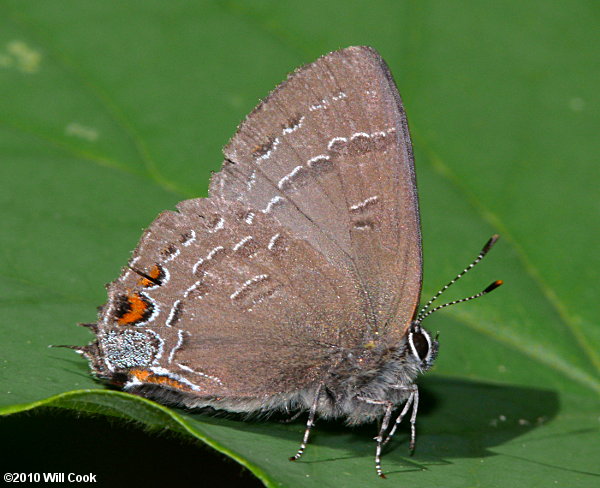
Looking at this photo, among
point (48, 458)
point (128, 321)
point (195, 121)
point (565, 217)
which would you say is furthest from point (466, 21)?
point (48, 458)

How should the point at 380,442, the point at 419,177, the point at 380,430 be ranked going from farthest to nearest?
the point at 419,177, the point at 380,430, the point at 380,442

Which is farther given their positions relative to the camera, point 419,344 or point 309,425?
point 419,344

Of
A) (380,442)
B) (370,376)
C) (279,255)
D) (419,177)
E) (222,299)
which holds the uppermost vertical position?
(419,177)

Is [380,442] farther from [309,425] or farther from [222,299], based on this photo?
[222,299]

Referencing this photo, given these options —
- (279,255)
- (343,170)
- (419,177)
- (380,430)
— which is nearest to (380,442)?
(380,430)

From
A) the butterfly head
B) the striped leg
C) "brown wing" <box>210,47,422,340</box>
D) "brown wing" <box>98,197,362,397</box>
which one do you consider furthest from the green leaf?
"brown wing" <box>210,47,422,340</box>

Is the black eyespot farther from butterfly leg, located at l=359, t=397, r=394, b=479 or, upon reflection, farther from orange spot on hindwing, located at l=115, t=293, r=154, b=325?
orange spot on hindwing, located at l=115, t=293, r=154, b=325

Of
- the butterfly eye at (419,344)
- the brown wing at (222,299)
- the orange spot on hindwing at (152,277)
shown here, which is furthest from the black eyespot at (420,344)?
the orange spot on hindwing at (152,277)
